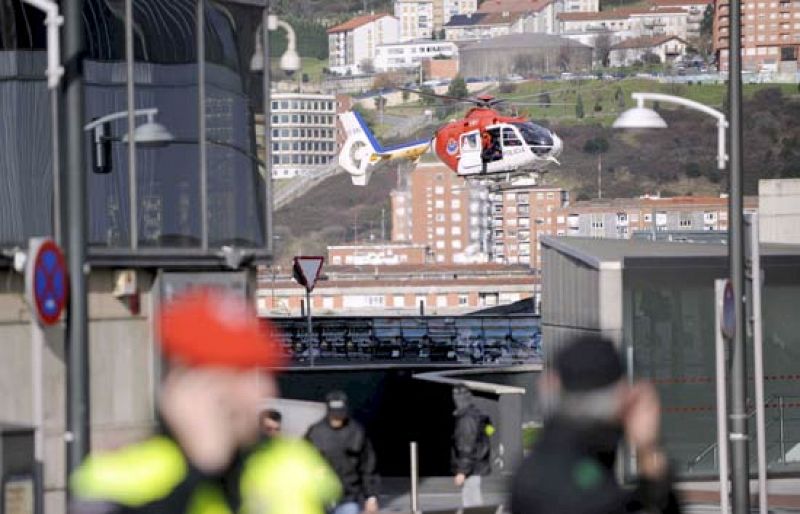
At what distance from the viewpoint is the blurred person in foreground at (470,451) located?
21453 mm

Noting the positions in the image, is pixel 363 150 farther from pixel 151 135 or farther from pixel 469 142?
pixel 151 135

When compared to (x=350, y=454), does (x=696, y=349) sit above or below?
above

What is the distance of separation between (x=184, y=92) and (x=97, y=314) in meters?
3.11

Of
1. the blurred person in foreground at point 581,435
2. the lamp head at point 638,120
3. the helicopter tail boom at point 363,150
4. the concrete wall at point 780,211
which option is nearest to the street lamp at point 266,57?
the lamp head at point 638,120

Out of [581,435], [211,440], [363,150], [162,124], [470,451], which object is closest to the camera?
[211,440]

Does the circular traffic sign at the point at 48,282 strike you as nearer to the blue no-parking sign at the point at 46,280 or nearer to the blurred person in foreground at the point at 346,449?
the blue no-parking sign at the point at 46,280

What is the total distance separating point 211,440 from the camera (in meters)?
4.34

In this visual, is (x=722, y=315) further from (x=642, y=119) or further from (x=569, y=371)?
(x=569, y=371)

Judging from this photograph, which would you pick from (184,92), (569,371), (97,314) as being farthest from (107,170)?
(569,371)

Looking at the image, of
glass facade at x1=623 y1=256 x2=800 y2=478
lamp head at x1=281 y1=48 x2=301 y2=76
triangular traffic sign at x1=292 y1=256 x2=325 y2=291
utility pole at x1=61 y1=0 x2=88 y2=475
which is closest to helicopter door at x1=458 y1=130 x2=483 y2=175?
triangular traffic sign at x1=292 y1=256 x2=325 y2=291

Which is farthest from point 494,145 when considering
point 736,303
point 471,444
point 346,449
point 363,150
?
point 346,449

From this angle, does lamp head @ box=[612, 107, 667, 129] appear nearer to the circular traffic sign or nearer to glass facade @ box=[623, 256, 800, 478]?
glass facade @ box=[623, 256, 800, 478]

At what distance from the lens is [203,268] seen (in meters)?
18.3

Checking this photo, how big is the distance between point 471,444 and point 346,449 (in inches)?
214
